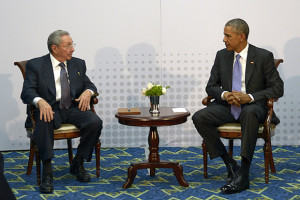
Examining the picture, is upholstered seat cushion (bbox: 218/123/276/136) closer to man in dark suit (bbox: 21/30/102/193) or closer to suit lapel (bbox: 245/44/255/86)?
A: suit lapel (bbox: 245/44/255/86)

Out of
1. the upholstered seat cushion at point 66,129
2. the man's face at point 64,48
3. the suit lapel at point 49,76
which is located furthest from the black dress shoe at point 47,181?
the man's face at point 64,48

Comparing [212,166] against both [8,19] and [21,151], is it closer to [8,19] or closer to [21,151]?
[21,151]

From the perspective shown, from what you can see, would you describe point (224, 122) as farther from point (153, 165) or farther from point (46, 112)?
point (46, 112)

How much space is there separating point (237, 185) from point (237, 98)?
30.8 inches

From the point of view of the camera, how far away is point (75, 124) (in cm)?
469

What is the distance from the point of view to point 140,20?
5.91m

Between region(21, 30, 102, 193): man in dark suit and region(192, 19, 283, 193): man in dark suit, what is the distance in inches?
40.5

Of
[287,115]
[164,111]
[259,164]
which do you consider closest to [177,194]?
[164,111]

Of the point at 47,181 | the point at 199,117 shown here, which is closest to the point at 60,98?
the point at 47,181

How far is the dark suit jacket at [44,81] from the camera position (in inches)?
184

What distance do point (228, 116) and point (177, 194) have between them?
0.90m

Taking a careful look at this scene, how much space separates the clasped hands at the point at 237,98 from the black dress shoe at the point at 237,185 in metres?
0.67

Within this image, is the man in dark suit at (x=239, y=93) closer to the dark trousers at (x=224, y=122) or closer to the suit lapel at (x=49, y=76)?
the dark trousers at (x=224, y=122)

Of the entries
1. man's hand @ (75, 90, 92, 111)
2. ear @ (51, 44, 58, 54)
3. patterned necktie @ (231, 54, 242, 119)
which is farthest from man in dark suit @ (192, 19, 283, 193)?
ear @ (51, 44, 58, 54)
